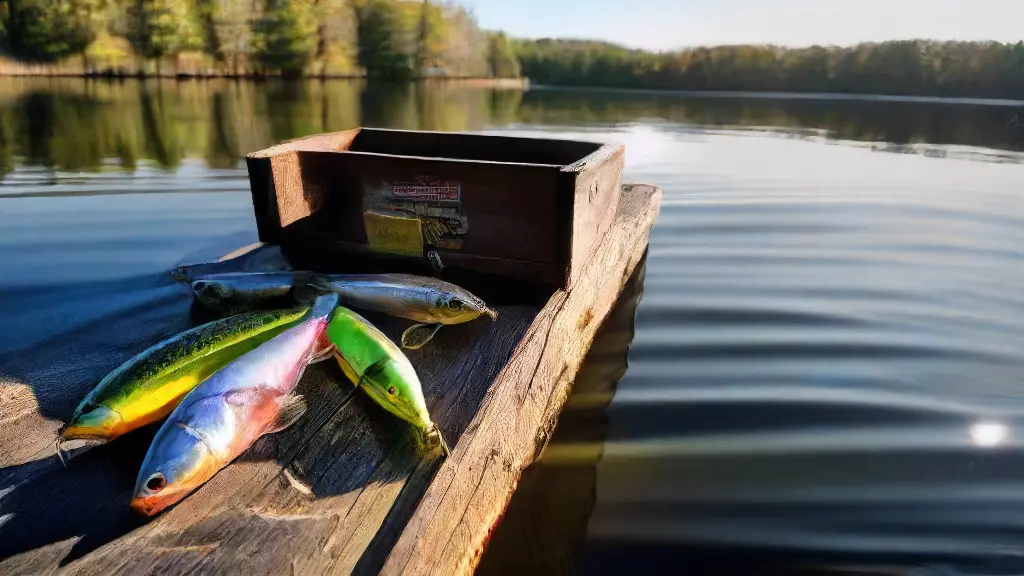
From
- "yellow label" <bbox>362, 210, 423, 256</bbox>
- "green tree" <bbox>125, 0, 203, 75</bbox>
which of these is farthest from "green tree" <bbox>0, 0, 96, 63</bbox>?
"yellow label" <bbox>362, 210, 423, 256</bbox>

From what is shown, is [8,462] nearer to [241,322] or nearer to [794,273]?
[241,322]

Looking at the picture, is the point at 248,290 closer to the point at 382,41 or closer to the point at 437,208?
the point at 437,208

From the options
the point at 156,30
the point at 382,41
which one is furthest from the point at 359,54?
the point at 156,30

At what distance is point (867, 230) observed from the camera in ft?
34.2

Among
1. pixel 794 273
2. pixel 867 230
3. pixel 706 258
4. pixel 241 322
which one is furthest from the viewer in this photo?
pixel 867 230

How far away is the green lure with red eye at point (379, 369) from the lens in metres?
2.70

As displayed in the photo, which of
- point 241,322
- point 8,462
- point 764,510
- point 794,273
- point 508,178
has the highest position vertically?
point 508,178

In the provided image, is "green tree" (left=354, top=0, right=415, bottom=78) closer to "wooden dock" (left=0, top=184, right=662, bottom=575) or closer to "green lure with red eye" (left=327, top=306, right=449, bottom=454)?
"green lure with red eye" (left=327, top=306, right=449, bottom=454)

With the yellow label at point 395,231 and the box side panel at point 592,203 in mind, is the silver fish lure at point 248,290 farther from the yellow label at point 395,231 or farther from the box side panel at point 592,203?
the box side panel at point 592,203

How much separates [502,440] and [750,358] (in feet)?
11.7

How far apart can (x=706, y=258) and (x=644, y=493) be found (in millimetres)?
5228

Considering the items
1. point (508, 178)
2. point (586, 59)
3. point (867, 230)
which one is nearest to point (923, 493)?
point (508, 178)

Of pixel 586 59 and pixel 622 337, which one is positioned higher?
pixel 586 59

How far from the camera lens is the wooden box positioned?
400 cm
